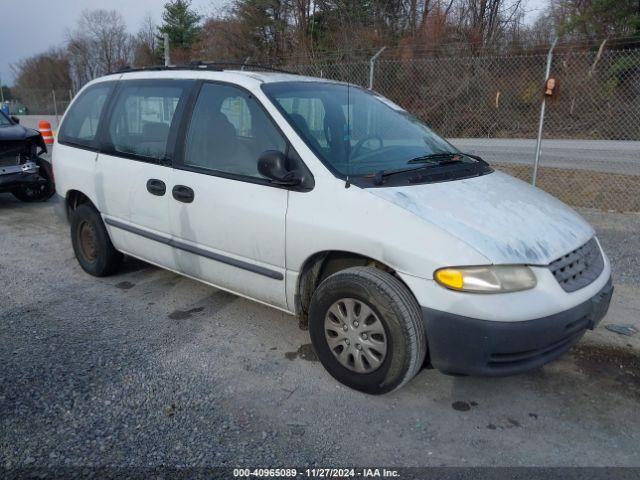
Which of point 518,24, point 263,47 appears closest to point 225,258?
point 518,24

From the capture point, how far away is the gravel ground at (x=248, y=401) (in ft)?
8.45

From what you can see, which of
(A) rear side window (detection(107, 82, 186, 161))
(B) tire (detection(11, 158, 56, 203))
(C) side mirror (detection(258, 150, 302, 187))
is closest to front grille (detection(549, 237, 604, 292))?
(C) side mirror (detection(258, 150, 302, 187))

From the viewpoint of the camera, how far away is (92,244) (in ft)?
16.0

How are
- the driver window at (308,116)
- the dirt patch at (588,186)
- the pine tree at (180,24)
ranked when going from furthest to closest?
the pine tree at (180,24) < the dirt patch at (588,186) < the driver window at (308,116)

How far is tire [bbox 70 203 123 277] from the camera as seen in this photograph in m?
4.70

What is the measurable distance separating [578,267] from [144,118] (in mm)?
3301

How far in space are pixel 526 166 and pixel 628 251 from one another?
5.80 metres

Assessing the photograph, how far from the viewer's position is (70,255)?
5707mm

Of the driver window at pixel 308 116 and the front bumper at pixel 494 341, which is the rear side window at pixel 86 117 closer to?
the driver window at pixel 308 116

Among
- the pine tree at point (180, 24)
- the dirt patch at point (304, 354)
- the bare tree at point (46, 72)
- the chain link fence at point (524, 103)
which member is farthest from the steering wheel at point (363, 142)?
the bare tree at point (46, 72)

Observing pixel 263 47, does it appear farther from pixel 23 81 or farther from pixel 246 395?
pixel 23 81

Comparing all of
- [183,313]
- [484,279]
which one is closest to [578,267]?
[484,279]

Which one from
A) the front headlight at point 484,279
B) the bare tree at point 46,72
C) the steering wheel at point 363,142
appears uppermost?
the bare tree at point 46,72

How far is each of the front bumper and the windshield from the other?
1058mm
